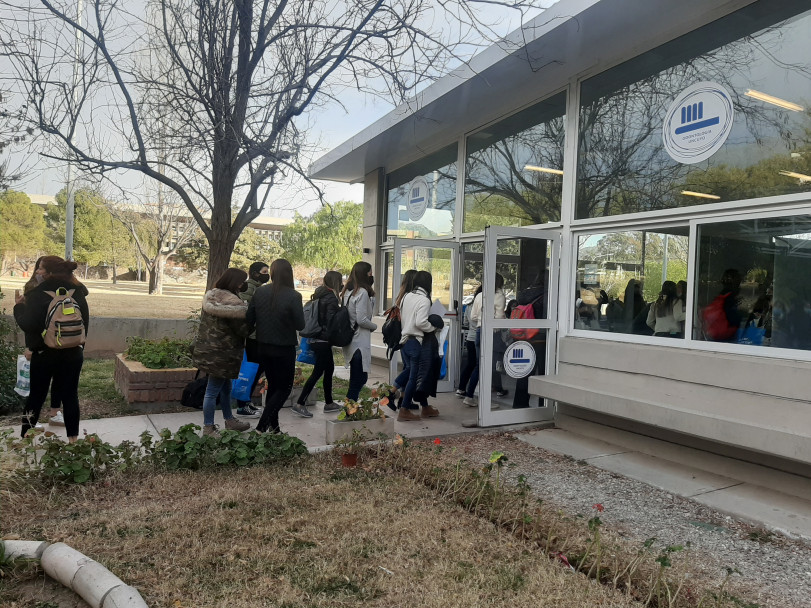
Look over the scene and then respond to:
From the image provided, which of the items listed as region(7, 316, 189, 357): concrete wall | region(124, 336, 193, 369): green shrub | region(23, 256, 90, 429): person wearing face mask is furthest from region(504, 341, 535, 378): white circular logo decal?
region(7, 316, 189, 357): concrete wall

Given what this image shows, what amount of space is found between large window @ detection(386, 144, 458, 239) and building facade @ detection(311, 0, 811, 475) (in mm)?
1446

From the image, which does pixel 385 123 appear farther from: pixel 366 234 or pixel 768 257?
pixel 768 257

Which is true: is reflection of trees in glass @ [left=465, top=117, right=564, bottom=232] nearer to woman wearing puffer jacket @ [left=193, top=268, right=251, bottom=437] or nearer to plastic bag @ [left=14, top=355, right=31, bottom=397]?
woman wearing puffer jacket @ [left=193, top=268, right=251, bottom=437]

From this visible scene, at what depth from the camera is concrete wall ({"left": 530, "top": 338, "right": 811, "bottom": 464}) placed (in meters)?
4.62

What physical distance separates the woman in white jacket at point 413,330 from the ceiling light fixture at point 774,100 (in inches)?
148

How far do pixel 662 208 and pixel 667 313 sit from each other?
1.06m

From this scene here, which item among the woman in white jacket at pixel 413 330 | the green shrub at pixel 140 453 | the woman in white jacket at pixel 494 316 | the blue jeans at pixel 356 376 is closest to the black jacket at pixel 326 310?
the blue jeans at pixel 356 376

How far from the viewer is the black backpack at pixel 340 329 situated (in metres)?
6.57

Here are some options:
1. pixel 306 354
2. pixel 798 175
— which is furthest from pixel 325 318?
pixel 798 175

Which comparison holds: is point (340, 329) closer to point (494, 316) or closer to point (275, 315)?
point (275, 315)

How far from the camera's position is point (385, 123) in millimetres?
9523

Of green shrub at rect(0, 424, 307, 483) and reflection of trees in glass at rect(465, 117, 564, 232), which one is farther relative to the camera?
reflection of trees in glass at rect(465, 117, 564, 232)

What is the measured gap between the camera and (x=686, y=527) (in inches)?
163

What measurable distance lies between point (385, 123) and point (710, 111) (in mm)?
5172
